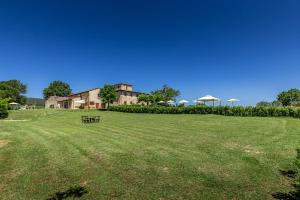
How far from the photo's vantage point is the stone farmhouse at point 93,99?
2402 inches

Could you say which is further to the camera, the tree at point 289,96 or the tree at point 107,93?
the tree at point 289,96

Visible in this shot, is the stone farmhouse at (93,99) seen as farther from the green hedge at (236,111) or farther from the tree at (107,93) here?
the green hedge at (236,111)

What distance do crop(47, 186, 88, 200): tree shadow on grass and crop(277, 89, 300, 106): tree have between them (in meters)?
93.6

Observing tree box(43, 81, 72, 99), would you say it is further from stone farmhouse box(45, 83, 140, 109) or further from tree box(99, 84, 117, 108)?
tree box(99, 84, 117, 108)

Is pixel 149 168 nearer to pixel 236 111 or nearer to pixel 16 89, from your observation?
pixel 236 111

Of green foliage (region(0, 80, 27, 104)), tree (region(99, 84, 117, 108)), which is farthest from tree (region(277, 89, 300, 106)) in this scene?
green foliage (region(0, 80, 27, 104))

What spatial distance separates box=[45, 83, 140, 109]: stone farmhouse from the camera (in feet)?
200

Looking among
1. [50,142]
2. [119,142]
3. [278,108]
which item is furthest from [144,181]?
[278,108]

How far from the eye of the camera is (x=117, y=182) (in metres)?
6.28

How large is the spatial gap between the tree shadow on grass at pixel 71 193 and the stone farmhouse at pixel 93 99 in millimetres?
53718

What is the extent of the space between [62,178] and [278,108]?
24904mm

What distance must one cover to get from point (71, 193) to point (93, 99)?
5757 cm

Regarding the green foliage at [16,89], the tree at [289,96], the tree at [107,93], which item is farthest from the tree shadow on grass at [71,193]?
the tree at [289,96]

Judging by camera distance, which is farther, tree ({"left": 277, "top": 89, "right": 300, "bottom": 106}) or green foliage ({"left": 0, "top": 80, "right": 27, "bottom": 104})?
tree ({"left": 277, "top": 89, "right": 300, "bottom": 106})
